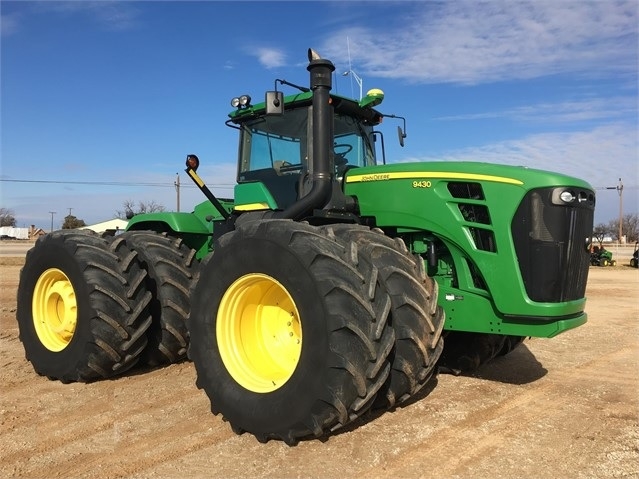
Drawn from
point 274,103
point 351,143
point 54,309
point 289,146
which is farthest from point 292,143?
point 54,309

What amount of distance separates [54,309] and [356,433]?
3525 millimetres

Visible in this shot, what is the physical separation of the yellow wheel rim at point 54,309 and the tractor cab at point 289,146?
1842 millimetres

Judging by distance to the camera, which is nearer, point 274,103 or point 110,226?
point 274,103

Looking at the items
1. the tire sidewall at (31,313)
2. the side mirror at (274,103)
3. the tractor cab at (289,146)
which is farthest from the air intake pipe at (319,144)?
the tire sidewall at (31,313)

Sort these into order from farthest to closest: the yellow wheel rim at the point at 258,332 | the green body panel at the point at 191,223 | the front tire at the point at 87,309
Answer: the green body panel at the point at 191,223 → the front tire at the point at 87,309 → the yellow wheel rim at the point at 258,332

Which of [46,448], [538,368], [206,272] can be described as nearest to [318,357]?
[206,272]

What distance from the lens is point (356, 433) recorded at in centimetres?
377

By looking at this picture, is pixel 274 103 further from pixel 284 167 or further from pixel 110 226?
pixel 110 226

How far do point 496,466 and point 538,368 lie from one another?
276 cm

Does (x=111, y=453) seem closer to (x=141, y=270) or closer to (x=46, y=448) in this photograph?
(x=46, y=448)

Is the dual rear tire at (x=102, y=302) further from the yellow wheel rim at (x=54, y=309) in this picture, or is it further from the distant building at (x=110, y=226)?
the distant building at (x=110, y=226)

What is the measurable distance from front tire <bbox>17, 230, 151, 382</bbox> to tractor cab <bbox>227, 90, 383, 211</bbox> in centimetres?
133

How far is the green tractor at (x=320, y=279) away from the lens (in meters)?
3.53

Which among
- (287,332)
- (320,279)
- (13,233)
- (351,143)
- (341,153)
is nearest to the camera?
(320,279)
